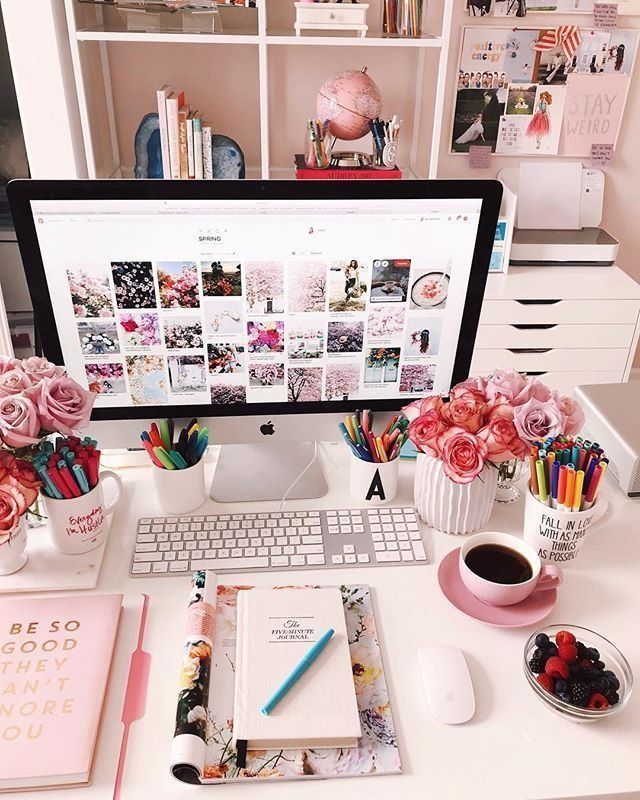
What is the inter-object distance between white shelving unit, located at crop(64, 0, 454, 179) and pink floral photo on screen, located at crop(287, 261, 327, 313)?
1322 mm

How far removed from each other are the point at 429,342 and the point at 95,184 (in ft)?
1.69

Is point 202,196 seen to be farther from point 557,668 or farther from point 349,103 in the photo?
point 349,103

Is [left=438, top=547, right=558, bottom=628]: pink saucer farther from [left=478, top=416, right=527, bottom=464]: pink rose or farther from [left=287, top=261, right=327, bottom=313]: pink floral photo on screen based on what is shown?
[left=287, top=261, right=327, bottom=313]: pink floral photo on screen

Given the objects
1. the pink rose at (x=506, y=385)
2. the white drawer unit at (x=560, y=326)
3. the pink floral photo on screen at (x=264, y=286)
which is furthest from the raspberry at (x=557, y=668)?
the white drawer unit at (x=560, y=326)

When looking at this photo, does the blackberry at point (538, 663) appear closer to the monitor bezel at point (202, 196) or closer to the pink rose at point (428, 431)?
the pink rose at point (428, 431)

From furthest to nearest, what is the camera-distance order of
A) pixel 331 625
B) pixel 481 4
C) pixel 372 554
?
1. pixel 481 4
2. pixel 372 554
3. pixel 331 625

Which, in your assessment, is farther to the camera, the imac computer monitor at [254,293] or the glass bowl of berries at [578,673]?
the imac computer monitor at [254,293]

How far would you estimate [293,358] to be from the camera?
1056 millimetres

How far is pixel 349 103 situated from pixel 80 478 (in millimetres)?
1735

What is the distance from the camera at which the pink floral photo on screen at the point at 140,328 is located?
1.00 metres

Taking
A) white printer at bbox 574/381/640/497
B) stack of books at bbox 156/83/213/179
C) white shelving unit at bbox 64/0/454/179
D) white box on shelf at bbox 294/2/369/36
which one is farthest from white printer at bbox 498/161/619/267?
white printer at bbox 574/381/640/497

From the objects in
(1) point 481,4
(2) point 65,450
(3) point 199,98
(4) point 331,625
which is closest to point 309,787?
(4) point 331,625

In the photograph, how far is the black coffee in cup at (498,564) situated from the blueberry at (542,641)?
98 millimetres

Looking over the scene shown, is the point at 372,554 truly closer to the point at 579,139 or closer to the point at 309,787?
the point at 309,787
